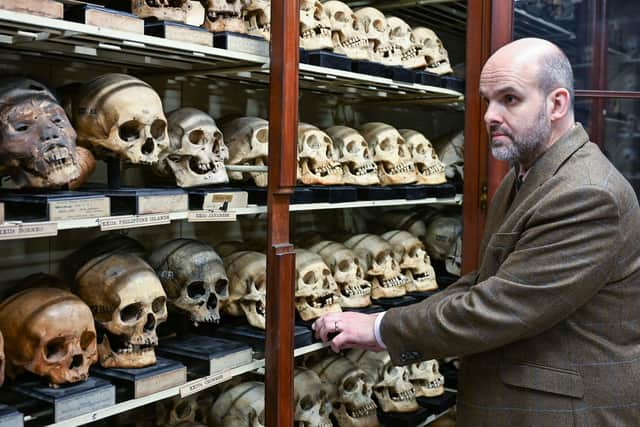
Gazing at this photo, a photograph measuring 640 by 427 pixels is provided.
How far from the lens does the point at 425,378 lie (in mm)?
3652

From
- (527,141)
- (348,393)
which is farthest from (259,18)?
(348,393)

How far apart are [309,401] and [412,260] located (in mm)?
914

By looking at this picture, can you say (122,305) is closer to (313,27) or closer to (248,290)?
(248,290)

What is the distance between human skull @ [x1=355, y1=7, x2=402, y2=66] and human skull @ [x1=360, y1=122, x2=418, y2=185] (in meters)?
0.32

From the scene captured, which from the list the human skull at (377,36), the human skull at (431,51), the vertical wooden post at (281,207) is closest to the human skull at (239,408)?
the vertical wooden post at (281,207)

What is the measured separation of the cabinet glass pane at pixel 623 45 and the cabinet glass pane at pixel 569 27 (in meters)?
0.09

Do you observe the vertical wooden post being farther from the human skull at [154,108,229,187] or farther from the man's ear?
the man's ear

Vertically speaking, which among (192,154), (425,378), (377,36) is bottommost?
(425,378)

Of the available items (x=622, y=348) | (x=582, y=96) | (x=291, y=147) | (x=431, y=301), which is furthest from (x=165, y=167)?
(x=582, y=96)

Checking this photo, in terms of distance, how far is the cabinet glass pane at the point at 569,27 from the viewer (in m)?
3.53

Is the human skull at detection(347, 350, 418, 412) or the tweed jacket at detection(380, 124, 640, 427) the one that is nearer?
the tweed jacket at detection(380, 124, 640, 427)

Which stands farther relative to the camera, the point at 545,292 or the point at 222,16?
the point at 222,16

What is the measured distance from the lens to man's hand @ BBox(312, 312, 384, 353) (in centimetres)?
251

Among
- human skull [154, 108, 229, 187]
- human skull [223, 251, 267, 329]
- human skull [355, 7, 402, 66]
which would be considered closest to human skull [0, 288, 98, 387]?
human skull [154, 108, 229, 187]
